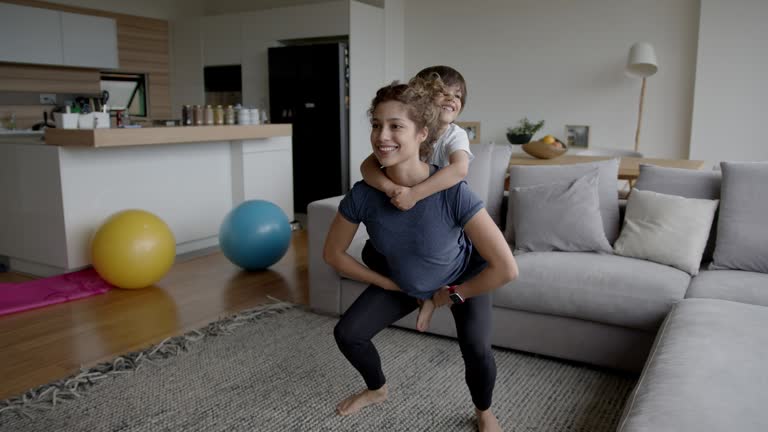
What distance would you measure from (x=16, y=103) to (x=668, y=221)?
19.4 ft

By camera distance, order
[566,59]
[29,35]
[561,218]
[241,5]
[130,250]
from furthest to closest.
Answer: [241,5] → [566,59] → [29,35] → [130,250] → [561,218]

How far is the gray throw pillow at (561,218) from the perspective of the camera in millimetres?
2979

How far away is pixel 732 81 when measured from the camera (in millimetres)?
5113

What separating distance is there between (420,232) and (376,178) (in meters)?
0.21

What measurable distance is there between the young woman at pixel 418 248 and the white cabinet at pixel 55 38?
5111mm

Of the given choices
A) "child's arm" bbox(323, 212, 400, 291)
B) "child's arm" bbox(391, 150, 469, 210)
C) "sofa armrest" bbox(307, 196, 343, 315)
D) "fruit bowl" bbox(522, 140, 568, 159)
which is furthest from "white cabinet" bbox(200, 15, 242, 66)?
"child's arm" bbox(391, 150, 469, 210)

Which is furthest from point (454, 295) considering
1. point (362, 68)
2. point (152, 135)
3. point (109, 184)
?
point (362, 68)

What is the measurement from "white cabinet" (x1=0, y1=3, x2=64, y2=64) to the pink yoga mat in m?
2.93

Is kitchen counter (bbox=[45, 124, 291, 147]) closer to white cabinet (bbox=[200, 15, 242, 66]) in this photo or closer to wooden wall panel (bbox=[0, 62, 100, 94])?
white cabinet (bbox=[200, 15, 242, 66])

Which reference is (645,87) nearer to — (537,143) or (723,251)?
(537,143)

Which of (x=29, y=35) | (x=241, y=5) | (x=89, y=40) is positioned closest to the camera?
(x=29, y=35)

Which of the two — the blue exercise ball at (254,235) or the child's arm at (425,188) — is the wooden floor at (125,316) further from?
the child's arm at (425,188)

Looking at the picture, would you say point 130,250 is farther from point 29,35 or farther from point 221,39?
point 221,39

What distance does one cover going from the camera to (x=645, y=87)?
5582 mm
